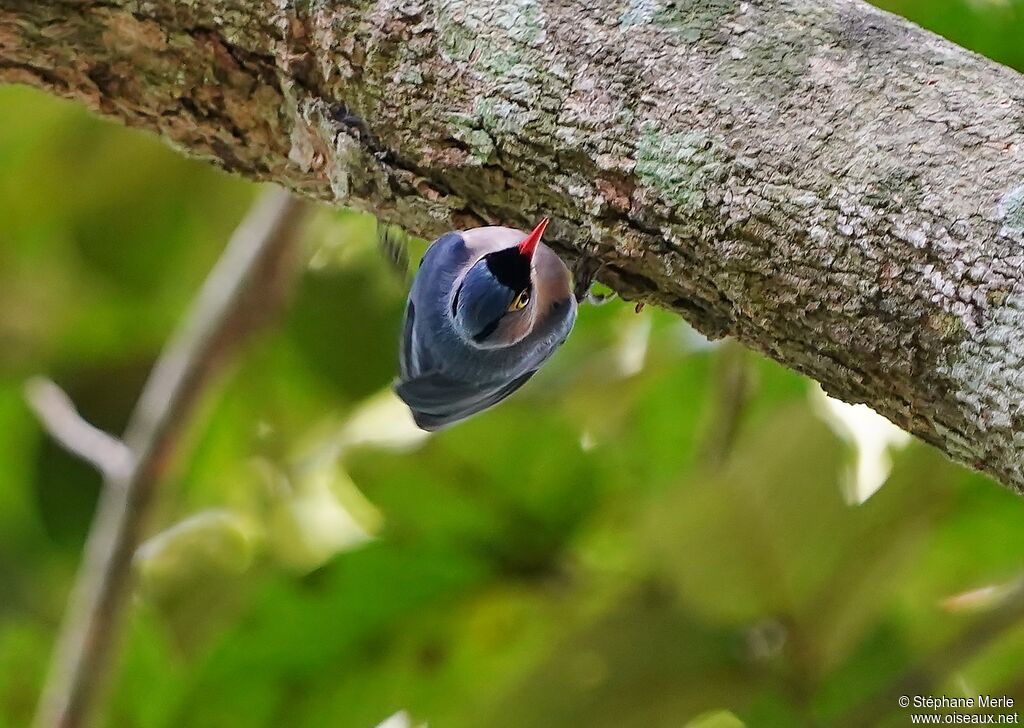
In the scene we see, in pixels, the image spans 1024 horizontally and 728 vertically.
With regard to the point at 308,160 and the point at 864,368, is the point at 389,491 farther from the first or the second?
the point at 864,368

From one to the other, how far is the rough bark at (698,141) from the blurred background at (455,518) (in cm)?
60

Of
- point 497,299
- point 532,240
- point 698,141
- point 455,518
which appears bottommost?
point 455,518

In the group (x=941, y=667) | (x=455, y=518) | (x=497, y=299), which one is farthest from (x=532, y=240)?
(x=941, y=667)

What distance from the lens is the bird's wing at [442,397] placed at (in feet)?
4.05

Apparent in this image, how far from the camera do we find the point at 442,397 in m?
1.24

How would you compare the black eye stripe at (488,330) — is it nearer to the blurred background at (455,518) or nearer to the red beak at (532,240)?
the red beak at (532,240)

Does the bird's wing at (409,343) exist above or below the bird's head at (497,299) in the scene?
below

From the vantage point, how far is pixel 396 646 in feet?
5.53

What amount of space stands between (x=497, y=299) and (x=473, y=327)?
0.18 ft

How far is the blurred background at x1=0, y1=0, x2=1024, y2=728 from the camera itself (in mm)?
1394

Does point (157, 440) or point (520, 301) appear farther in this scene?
point (157, 440)

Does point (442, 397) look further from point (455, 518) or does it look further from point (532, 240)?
point (455, 518)

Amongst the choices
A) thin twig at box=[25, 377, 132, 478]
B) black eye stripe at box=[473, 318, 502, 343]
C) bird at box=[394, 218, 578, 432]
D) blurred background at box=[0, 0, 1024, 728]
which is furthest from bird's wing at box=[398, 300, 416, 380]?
thin twig at box=[25, 377, 132, 478]

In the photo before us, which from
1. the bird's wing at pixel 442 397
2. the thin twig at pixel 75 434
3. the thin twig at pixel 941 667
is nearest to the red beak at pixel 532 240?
the bird's wing at pixel 442 397
